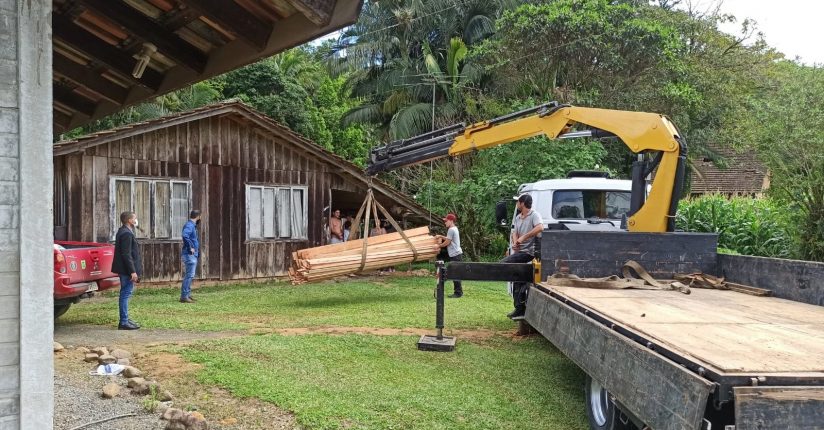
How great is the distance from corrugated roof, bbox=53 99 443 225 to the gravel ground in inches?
268

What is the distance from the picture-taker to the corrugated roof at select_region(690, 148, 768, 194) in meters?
30.1

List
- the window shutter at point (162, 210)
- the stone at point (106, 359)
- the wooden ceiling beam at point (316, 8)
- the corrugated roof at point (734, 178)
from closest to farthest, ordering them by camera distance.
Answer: the wooden ceiling beam at point (316, 8), the stone at point (106, 359), the window shutter at point (162, 210), the corrugated roof at point (734, 178)

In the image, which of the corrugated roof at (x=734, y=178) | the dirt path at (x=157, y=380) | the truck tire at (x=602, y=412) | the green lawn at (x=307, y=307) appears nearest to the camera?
the truck tire at (x=602, y=412)

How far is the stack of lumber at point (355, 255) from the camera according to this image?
39.0 ft

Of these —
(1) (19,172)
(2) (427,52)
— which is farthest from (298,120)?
(1) (19,172)

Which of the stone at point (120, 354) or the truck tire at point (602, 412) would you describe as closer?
the truck tire at point (602, 412)

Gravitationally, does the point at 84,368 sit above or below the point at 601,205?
below

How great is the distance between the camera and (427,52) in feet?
89.7

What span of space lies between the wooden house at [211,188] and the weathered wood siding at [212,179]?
24 millimetres

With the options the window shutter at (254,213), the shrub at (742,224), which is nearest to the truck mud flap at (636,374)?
the shrub at (742,224)

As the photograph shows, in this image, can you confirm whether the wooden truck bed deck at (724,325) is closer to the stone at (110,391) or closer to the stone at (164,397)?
the stone at (164,397)

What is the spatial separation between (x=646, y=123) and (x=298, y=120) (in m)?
23.8

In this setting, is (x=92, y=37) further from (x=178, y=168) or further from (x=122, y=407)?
(x=178, y=168)

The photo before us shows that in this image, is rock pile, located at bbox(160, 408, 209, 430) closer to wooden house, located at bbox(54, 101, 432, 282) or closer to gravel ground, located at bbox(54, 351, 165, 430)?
gravel ground, located at bbox(54, 351, 165, 430)
